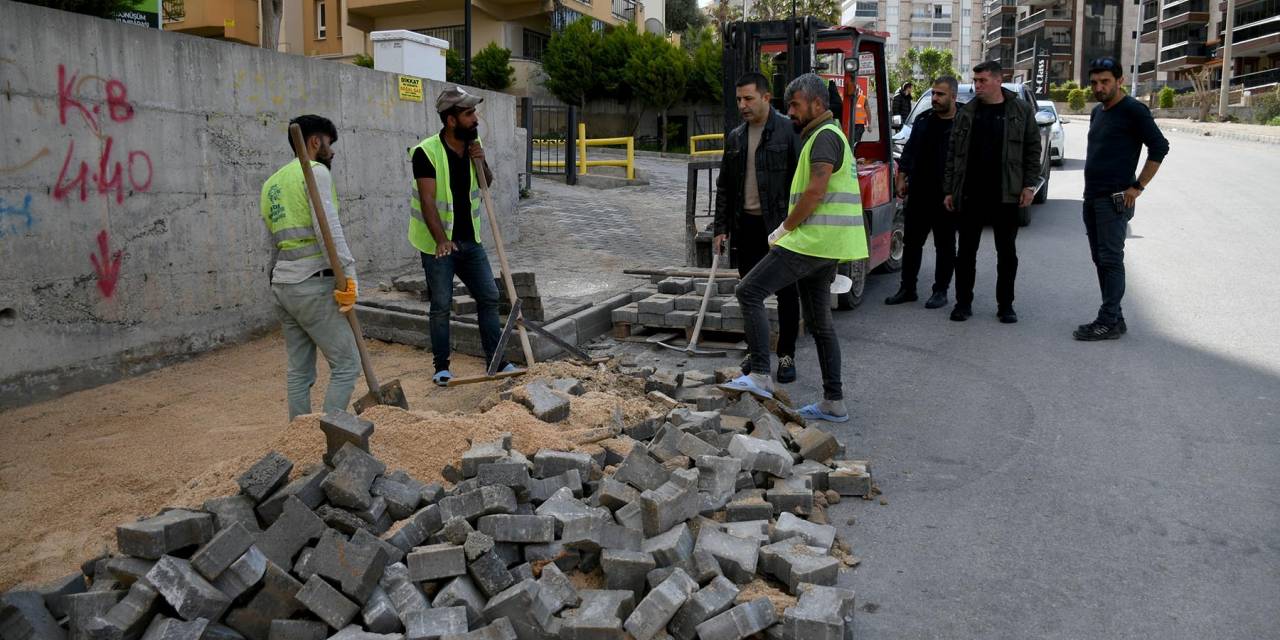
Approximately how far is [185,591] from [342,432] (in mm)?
911

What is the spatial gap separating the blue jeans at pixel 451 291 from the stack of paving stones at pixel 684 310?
140 centimetres

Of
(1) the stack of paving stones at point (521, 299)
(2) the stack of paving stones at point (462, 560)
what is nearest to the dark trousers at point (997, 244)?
(1) the stack of paving stones at point (521, 299)

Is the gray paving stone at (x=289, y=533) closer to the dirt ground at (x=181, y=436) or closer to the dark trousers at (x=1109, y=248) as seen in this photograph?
the dirt ground at (x=181, y=436)

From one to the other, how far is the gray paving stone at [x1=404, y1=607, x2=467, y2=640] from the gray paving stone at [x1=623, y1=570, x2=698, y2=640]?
0.57 metres

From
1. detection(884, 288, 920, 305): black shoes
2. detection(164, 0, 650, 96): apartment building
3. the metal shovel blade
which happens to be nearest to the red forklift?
detection(884, 288, 920, 305): black shoes

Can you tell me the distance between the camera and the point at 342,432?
13.6ft

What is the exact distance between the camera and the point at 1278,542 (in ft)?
14.1

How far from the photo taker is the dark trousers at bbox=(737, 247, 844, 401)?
6.02 m

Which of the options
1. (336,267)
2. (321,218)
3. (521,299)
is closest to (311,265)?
(336,267)

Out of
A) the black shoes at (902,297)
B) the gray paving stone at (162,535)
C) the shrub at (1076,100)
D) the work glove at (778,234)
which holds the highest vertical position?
the shrub at (1076,100)

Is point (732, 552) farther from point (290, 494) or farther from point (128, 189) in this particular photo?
point (128, 189)

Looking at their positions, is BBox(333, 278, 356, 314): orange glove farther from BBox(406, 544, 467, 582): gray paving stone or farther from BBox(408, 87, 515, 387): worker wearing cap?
BBox(406, 544, 467, 582): gray paving stone

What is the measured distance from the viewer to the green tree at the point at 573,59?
115 feet

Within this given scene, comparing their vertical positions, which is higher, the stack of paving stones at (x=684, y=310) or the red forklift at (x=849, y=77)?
the red forklift at (x=849, y=77)
